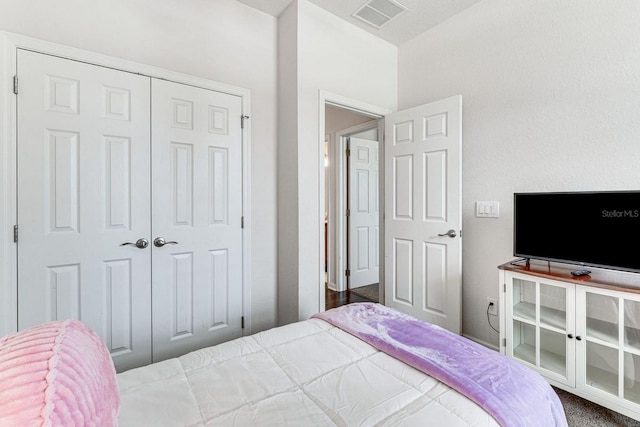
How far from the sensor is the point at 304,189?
246 cm

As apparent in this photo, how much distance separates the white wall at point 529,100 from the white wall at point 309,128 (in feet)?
2.78

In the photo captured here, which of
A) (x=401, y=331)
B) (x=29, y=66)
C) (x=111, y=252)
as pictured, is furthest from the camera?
(x=111, y=252)

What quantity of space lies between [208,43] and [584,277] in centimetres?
296

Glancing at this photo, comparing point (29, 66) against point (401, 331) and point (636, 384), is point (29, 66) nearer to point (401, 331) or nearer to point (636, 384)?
point (401, 331)

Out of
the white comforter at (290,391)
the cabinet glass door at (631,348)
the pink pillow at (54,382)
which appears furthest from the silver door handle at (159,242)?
the cabinet glass door at (631,348)

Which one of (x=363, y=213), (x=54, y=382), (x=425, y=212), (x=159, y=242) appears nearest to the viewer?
(x=54, y=382)

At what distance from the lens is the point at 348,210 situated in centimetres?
410

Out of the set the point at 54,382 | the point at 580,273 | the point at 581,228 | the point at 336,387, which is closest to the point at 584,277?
the point at 580,273

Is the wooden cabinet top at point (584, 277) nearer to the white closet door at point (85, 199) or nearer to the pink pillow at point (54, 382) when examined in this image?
the pink pillow at point (54, 382)

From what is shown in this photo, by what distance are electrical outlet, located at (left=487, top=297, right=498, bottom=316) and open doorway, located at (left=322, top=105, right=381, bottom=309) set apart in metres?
1.66

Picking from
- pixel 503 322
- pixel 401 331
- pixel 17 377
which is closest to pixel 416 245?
pixel 503 322

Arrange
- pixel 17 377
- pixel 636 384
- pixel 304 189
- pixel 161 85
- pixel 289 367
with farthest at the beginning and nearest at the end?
pixel 304 189 → pixel 161 85 → pixel 636 384 → pixel 289 367 → pixel 17 377

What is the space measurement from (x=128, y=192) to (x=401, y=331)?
187 centimetres

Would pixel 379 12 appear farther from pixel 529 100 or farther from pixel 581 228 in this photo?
pixel 581 228
